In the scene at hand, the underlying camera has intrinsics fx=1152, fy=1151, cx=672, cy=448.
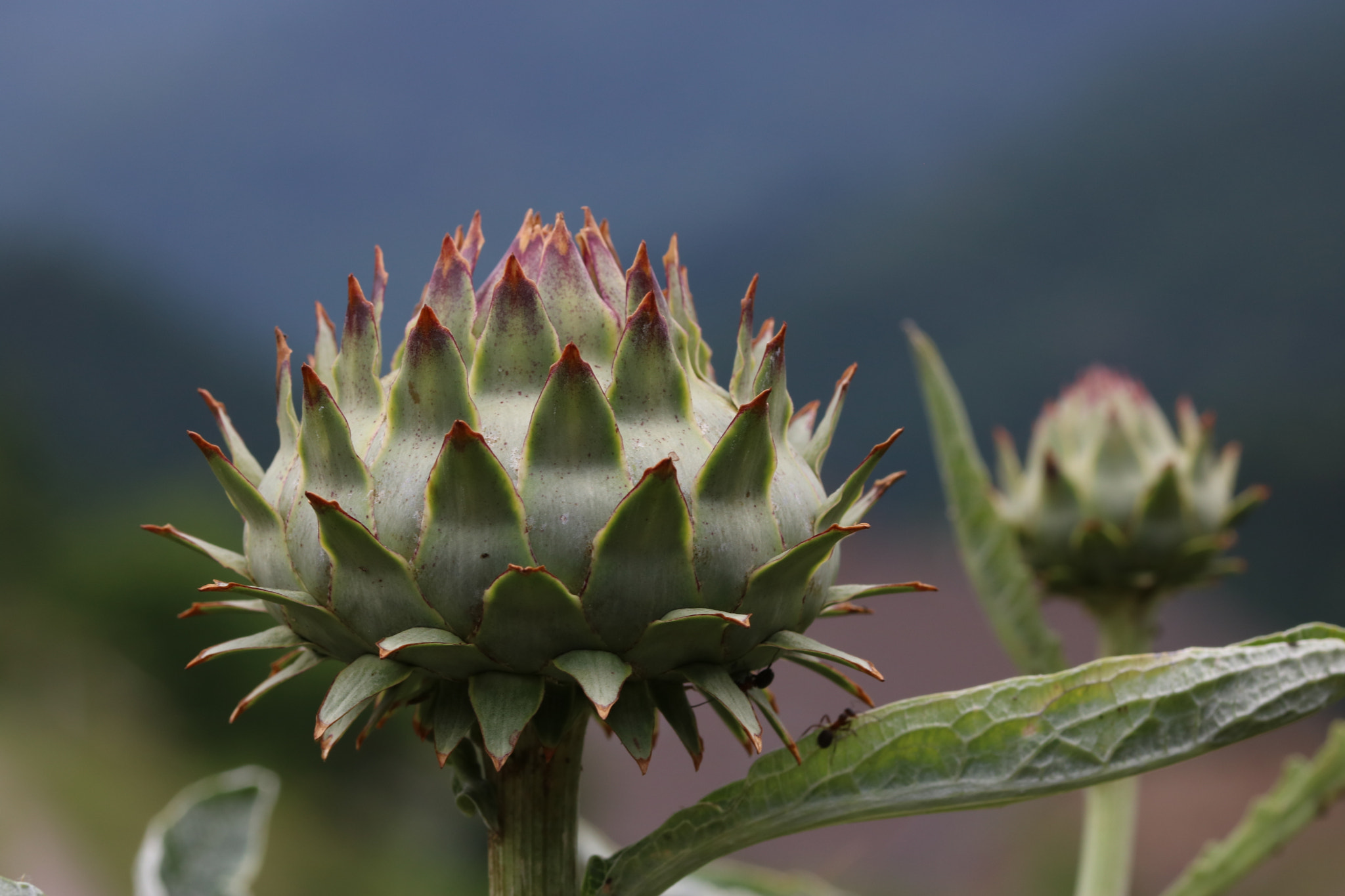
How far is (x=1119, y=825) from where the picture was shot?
5.45 feet

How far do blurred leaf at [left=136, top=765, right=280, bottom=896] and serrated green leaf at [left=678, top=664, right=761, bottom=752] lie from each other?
2.56ft

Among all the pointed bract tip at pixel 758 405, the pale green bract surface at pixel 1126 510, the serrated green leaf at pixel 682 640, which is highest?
the pale green bract surface at pixel 1126 510

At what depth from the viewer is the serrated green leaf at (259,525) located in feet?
2.88

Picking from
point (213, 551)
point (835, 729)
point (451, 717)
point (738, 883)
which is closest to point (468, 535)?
point (451, 717)

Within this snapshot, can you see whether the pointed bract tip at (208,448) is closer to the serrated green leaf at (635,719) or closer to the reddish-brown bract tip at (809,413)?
the serrated green leaf at (635,719)

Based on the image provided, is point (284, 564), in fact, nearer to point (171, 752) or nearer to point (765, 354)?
point (765, 354)

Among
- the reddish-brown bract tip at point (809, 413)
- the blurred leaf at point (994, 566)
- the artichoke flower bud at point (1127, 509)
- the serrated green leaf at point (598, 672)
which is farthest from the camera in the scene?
the artichoke flower bud at point (1127, 509)

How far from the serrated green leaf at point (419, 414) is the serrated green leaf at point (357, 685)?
93 mm

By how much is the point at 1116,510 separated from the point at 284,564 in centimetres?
173

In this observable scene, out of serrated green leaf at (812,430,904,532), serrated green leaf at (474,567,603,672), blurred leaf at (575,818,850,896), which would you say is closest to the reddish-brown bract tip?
serrated green leaf at (812,430,904,532)

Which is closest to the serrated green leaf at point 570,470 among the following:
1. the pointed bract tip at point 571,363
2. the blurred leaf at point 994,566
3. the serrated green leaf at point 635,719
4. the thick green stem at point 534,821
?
the pointed bract tip at point 571,363

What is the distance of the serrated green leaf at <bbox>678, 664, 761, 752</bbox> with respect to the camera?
Answer: 32.9 inches

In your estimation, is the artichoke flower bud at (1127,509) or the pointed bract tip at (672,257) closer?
the pointed bract tip at (672,257)

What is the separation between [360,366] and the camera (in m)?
0.93
